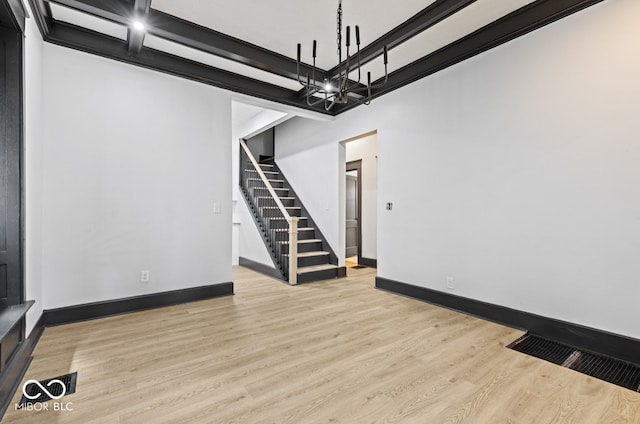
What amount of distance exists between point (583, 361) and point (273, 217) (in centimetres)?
470

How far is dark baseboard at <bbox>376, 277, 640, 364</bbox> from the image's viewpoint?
231cm

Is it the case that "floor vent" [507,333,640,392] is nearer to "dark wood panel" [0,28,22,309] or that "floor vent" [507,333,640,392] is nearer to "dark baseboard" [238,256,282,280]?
"dark baseboard" [238,256,282,280]

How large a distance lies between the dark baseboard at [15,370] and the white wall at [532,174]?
3744mm

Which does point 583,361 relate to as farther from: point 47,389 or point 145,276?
→ point 145,276

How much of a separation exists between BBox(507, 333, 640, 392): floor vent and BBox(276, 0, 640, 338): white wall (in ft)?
0.80

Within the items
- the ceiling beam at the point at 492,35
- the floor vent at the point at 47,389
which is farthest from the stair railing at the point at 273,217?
the floor vent at the point at 47,389

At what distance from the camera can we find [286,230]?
17.5 ft

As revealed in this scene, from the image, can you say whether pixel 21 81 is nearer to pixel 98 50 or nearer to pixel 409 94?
pixel 98 50

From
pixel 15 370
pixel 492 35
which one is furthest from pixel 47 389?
pixel 492 35

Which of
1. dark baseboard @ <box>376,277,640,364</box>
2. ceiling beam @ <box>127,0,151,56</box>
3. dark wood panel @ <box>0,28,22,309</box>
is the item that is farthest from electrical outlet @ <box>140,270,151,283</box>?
dark baseboard @ <box>376,277,640,364</box>

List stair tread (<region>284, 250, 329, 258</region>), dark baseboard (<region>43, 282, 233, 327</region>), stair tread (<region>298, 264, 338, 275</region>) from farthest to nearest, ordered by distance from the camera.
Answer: stair tread (<region>284, 250, 329, 258</region>), stair tread (<region>298, 264, 338, 275</region>), dark baseboard (<region>43, 282, 233, 327</region>)

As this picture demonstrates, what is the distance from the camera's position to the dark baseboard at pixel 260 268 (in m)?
5.01

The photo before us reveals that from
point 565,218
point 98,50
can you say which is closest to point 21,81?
point 98,50

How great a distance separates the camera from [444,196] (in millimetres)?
3570
